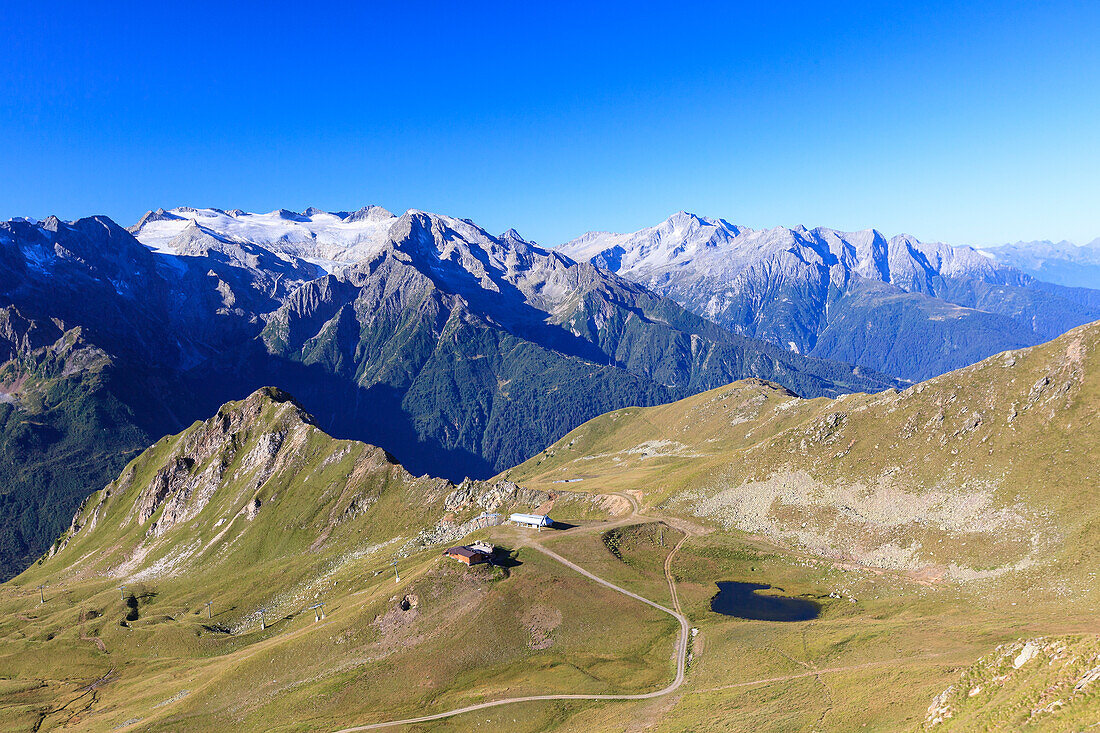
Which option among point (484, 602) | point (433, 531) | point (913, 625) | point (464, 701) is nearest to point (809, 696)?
point (913, 625)

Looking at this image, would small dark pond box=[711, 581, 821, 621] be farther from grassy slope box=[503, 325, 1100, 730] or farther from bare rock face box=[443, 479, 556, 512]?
bare rock face box=[443, 479, 556, 512]

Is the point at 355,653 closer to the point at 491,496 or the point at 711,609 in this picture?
the point at 711,609

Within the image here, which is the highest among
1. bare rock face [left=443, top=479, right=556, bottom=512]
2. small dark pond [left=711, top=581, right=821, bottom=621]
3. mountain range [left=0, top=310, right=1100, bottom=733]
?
bare rock face [left=443, top=479, right=556, bottom=512]

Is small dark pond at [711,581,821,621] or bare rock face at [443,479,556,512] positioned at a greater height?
bare rock face at [443,479,556,512]

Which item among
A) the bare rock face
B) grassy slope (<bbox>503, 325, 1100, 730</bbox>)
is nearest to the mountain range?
grassy slope (<bbox>503, 325, 1100, 730</bbox>)

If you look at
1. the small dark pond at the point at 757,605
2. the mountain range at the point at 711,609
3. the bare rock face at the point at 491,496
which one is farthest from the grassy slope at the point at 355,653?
the small dark pond at the point at 757,605

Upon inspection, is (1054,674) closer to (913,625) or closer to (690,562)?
(913,625)

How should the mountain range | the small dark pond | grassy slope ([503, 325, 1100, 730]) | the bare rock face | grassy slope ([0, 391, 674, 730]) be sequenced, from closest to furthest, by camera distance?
grassy slope ([503, 325, 1100, 730]) < the mountain range < grassy slope ([0, 391, 674, 730]) < the small dark pond < the bare rock face

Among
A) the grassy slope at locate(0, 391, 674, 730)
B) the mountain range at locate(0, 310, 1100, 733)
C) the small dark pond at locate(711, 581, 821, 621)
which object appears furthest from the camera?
the small dark pond at locate(711, 581, 821, 621)

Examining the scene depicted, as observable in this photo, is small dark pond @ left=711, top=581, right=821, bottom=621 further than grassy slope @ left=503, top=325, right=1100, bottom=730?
Yes
